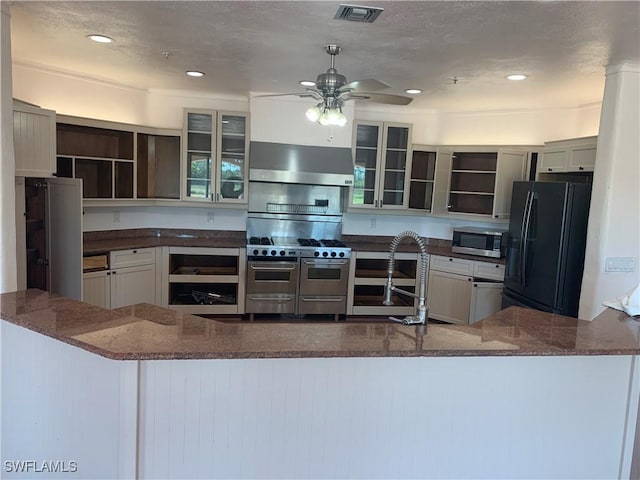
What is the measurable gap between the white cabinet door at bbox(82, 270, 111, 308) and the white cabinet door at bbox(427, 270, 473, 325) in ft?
10.7

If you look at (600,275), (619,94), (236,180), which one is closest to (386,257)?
(236,180)

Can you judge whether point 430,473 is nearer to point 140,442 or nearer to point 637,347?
point 637,347

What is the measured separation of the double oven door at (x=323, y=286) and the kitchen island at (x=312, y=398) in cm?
290

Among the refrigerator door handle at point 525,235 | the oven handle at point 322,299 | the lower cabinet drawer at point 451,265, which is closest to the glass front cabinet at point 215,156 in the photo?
the oven handle at point 322,299

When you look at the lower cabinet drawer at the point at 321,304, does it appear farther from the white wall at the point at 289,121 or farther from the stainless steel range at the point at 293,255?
the white wall at the point at 289,121

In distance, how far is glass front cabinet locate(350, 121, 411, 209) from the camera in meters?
5.29

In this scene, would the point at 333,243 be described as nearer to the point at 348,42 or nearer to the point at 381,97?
the point at 381,97

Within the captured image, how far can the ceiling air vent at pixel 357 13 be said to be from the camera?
7.72 feet

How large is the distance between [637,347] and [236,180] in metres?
4.02

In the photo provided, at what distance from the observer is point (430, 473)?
195 cm

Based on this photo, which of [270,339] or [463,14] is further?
[463,14]

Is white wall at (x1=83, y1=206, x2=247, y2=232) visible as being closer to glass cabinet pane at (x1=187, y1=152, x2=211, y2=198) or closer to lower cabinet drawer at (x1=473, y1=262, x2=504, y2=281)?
glass cabinet pane at (x1=187, y1=152, x2=211, y2=198)

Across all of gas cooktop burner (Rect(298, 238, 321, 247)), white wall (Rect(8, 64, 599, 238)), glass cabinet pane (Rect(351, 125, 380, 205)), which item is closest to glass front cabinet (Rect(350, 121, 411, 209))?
glass cabinet pane (Rect(351, 125, 380, 205))

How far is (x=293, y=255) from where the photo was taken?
4906mm
